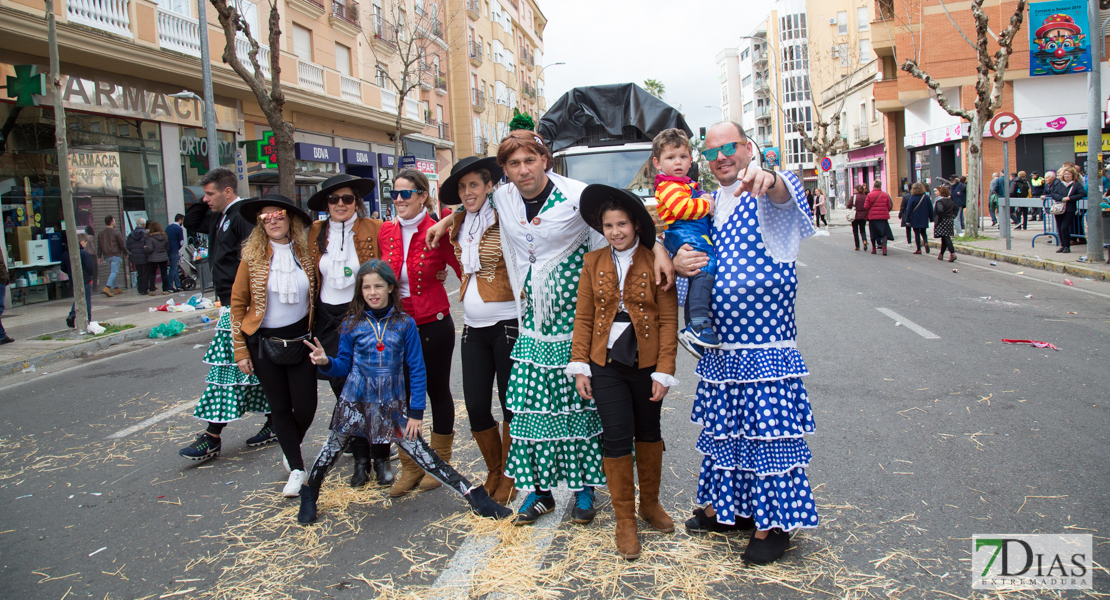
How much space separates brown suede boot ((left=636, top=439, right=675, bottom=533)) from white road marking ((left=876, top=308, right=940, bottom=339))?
5.78m

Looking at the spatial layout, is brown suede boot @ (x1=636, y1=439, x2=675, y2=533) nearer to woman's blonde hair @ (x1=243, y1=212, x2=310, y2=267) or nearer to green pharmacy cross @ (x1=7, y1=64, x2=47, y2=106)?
woman's blonde hair @ (x1=243, y1=212, x2=310, y2=267)

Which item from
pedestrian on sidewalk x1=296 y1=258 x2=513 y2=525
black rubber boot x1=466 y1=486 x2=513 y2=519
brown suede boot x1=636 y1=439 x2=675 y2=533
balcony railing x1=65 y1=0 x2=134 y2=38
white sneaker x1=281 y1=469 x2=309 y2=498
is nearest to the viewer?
brown suede boot x1=636 y1=439 x2=675 y2=533

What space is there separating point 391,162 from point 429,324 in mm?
29285

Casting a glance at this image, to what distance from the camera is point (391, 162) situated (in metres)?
32.2

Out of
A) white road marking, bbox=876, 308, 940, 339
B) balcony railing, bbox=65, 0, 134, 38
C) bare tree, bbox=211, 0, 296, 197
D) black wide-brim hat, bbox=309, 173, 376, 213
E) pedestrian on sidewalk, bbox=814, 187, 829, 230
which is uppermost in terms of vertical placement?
balcony railing, bbox=65, 0, 134, 38

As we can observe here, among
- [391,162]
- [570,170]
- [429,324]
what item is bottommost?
[429,324]

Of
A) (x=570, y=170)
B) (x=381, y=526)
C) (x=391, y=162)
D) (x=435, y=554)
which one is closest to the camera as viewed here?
(x=435, y=554)

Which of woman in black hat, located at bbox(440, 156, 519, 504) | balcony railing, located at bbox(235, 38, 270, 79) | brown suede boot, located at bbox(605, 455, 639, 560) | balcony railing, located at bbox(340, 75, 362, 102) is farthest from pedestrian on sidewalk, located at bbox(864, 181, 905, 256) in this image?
balcony railing, located at bbox(340, 75, 362, 102)

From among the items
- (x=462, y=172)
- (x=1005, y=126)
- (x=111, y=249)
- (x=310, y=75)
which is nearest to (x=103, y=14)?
(x=111, y=249)

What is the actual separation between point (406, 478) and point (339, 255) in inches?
54.4

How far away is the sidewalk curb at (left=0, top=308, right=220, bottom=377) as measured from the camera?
941cm

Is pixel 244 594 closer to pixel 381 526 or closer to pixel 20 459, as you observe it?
pixel 381 526

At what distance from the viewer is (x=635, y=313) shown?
11.1 ft

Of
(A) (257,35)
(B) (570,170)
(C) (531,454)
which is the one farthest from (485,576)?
(A) (257,35)
